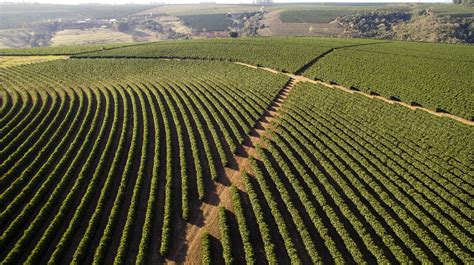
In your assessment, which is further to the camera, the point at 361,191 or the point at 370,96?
the point at 370,96

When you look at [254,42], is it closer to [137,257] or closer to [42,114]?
[42,114]

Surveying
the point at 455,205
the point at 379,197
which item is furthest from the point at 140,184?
the point at 455,205

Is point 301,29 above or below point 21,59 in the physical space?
above

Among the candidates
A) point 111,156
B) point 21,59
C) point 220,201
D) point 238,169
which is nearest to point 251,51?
point 238,169

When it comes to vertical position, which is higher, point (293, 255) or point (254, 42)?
point (254, 42)

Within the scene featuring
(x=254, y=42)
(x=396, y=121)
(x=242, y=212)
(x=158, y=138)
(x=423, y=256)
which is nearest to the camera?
(x=423, y=256)

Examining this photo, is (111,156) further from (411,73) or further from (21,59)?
(21,59)
